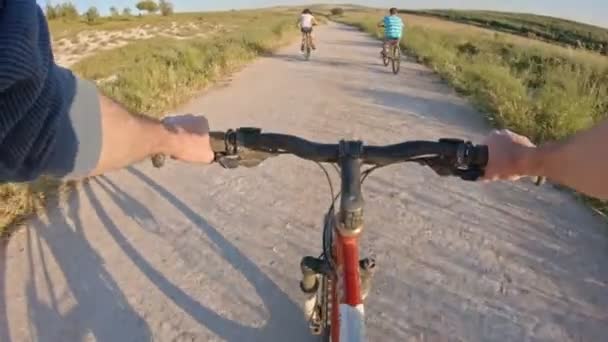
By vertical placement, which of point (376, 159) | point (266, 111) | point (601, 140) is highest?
point (601, 140)

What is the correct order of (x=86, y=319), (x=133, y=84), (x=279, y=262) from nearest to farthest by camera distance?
(x=86, y=319) < (x=279, y=262) < (x=133, y=84)

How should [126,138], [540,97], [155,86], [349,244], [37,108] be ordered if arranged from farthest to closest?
[155,86] < [540,97] < [349,244] < [126,138] < [37,108]

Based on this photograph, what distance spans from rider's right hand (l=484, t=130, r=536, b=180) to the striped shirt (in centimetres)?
1460

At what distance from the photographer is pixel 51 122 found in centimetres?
118

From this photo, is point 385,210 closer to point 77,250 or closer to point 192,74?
point 77,250

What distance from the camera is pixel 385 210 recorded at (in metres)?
5.04

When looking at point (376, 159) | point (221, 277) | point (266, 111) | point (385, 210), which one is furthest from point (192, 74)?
point (376, 159)

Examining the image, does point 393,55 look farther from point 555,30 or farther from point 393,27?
point 555,30

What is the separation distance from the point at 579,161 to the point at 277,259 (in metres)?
3.03

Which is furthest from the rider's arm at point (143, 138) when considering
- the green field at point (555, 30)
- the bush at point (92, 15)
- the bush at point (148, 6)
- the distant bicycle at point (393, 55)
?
the bush at point (148, 6)

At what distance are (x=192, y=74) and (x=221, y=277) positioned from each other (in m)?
9.23

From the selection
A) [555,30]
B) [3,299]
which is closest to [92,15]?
A: [555,30]

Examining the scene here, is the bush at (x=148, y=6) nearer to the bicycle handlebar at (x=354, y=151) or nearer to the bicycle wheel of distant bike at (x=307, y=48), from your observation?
the bicycle wheel of distant bike at (x=307, y=48)

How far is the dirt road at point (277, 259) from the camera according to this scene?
3436 millimetres
